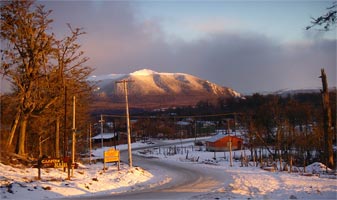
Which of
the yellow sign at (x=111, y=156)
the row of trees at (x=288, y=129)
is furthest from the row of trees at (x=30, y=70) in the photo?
the row of trees at (x=288, y=129)

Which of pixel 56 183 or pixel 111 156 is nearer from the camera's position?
pixel 56 183

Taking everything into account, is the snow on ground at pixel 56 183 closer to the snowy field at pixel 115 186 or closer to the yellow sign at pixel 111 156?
the snowy field at pixel 115 186

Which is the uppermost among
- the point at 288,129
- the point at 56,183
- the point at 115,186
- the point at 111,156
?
the point at 288,129

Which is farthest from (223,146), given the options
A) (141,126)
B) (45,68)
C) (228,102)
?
(45,68)

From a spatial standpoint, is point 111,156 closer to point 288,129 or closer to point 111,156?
point 111,156

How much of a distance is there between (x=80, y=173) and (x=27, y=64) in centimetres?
993

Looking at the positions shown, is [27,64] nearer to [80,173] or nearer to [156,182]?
[80,173]

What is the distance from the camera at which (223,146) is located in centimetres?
8525

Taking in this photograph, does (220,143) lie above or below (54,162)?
below

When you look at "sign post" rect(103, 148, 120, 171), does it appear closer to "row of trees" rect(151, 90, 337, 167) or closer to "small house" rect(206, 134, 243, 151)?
"row of trees" rect(151, 90, 337, 167)

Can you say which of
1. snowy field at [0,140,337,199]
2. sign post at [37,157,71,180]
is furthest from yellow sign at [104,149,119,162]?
sign post at [37,157,71,180]

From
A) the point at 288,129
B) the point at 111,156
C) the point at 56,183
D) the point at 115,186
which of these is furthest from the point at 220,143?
the point at 56,183

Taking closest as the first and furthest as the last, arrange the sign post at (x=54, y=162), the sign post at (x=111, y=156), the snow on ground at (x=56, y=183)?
1. the snow on ground at (x=56, y=183)
2. the sign post at (x=54, y=162)
3. the sign post at (x=111, y=156)

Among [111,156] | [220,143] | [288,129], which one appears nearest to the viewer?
[111,156]
